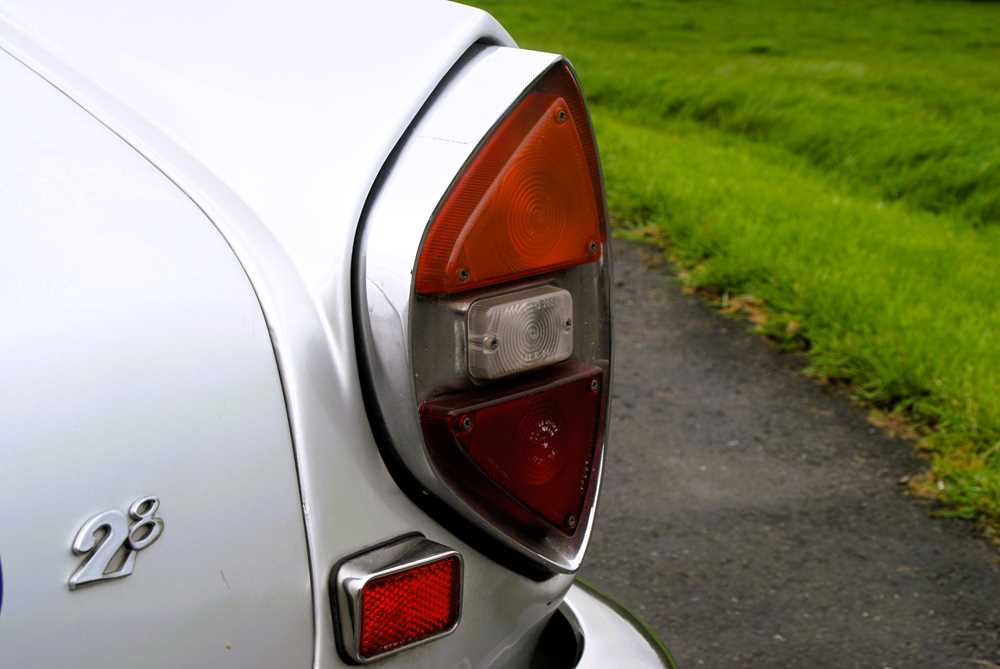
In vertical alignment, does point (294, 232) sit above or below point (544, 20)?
above

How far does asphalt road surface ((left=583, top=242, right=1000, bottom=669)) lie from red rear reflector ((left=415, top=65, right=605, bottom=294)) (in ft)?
5.24

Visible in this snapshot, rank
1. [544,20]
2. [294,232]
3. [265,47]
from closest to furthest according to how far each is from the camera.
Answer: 1. [294,232]
2. [265,47]
3. [544,20]

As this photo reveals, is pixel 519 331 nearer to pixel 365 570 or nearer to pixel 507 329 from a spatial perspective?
pixel 507 329

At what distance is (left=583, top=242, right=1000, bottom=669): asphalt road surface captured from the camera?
278cm

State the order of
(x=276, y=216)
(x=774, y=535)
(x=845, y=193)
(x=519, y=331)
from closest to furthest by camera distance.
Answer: (x=276, y=216) < (x=519, y=331) < (x=774, y=535) < (x=845, y=193)

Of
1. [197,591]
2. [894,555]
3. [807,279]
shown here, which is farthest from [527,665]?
[807,279]

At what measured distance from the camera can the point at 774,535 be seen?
3.23m

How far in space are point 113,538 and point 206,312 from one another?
0.70 ft

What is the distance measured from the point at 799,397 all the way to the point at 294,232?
124 inches

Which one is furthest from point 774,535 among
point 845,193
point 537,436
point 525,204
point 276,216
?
point 845,193

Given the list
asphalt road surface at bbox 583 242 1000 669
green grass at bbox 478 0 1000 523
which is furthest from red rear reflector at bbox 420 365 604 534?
green grass at bbox 478 0 1000 523

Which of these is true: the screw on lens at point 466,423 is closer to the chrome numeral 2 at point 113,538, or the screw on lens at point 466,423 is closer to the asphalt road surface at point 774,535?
the chrome numeral 2 at point 113,538

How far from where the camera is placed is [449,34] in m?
1.35

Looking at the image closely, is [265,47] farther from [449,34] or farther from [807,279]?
[807,279]
